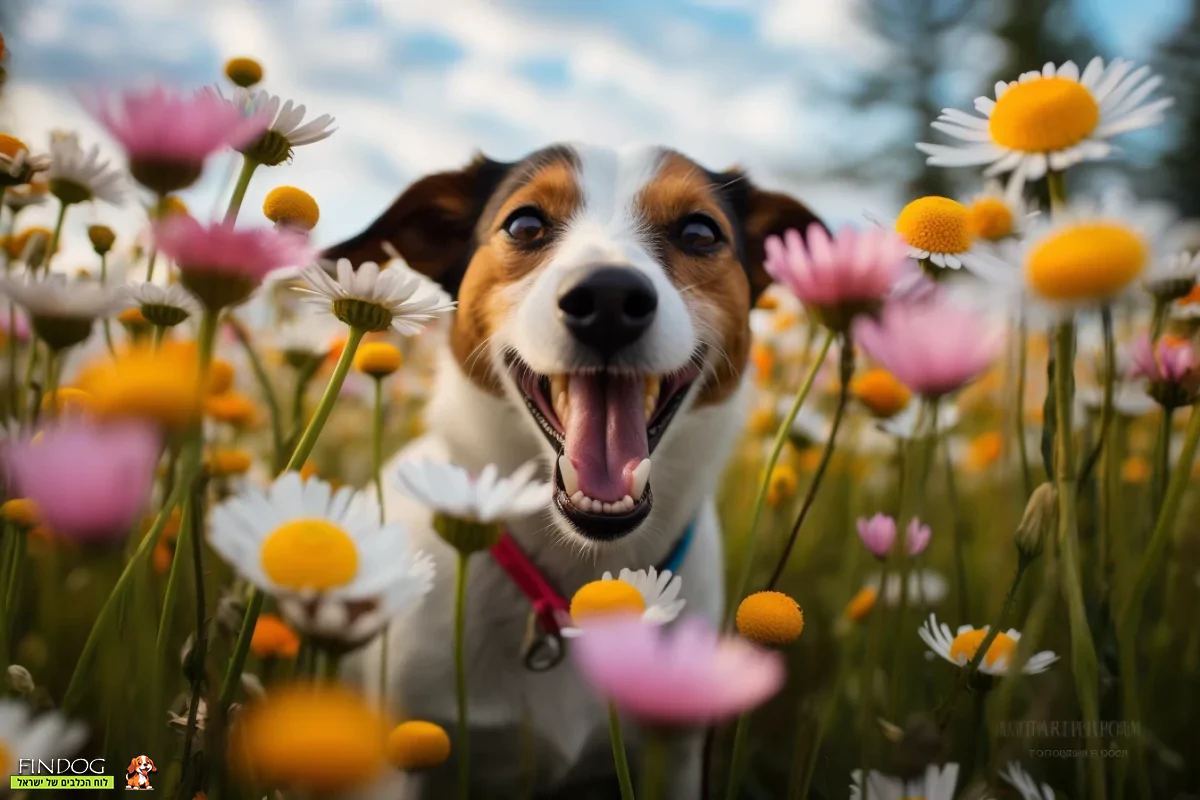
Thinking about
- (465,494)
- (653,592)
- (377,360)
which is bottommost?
(653,592)

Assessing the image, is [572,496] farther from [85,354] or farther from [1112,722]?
[85,354]

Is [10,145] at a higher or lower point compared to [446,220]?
lower

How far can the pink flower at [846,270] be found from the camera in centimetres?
79

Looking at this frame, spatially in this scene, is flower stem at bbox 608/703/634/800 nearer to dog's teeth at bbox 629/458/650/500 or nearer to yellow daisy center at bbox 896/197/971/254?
dog's teeth at bbox 629/458/650/500

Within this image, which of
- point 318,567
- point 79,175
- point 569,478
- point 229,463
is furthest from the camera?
point 229,463

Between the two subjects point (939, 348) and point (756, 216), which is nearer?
point (939, 348)

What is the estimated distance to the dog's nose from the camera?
143 centimetres

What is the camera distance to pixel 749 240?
2199mm

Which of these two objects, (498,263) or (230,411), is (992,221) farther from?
(230,411)

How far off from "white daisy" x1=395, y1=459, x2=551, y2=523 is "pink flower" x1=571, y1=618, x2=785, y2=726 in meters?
0.19

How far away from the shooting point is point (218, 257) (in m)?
0.68

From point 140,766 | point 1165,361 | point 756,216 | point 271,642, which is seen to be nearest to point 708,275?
point 756,216

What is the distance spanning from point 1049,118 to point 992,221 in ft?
0.44

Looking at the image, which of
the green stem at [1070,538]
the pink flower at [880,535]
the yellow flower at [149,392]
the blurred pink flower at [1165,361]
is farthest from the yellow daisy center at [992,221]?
the yellow flower at [149,392]
